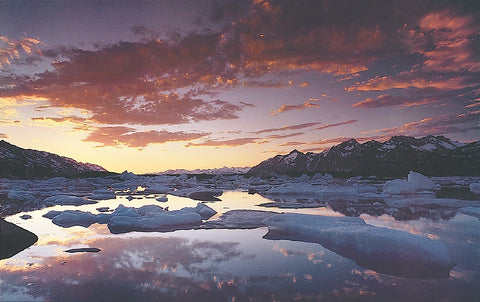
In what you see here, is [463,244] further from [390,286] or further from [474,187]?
[474,187]

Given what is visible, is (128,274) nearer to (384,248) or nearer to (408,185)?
(384,248)

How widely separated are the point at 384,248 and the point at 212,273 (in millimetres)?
3997

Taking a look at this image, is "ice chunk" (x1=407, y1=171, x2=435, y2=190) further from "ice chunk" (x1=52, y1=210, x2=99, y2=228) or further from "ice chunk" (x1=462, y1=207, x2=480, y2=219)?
"ice chunk" (x1=52, y1=210, x2=99, y2=228)

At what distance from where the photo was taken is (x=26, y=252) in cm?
684

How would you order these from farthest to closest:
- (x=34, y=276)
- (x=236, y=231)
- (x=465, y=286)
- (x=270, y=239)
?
(x=236, y=231) → (x=270, y=239) → (x=34, y=276) → (x=465, y=286)

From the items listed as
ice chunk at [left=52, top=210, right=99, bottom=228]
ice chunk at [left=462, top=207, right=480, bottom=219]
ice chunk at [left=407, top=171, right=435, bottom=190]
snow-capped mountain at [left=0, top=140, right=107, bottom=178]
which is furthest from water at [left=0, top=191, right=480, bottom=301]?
snow-capped mountain at [left=0, top=140, right=107, bottom=178]

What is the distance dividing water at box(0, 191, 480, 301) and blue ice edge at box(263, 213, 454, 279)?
30cm

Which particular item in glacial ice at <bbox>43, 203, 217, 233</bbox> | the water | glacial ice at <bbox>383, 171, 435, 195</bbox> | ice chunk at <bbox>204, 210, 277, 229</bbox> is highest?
glacial ice at <bbox>383, 171, 435, 195</bbox>

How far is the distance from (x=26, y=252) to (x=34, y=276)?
86.0 inches

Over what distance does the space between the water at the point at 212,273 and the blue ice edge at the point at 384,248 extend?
0.30m

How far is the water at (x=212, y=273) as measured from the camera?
14.2 feet

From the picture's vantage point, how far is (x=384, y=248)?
6.53 m

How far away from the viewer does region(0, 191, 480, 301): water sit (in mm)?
4340

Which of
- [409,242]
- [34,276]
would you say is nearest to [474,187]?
[409,242]
